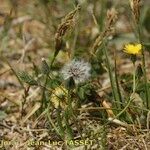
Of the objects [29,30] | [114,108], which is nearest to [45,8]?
[29,30]

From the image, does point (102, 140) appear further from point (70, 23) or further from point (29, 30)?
point (29, 30)

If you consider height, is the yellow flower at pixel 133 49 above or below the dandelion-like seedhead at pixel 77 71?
above

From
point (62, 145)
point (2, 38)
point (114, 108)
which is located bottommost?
point (62, 145)

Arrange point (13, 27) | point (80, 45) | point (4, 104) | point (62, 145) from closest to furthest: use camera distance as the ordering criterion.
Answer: point (62, 145) < point (4, 104) < point (80, 45) < point (13, 27)

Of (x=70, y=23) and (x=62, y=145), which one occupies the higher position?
(x=70, y=23)

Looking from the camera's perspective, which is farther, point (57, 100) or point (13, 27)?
point (13, 27)

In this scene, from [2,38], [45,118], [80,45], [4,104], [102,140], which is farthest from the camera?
[80,45]

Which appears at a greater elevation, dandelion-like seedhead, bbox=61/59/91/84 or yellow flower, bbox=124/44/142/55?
yellow flower, bbox=124/44/142/55
